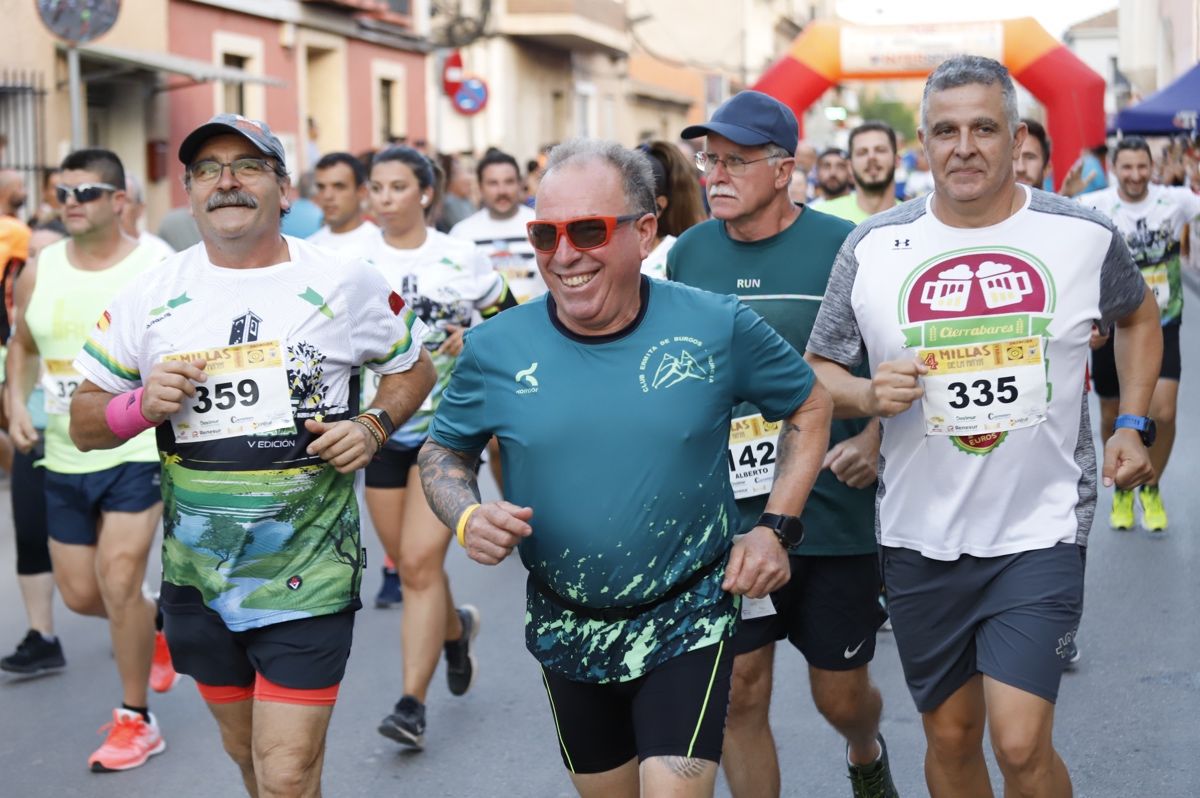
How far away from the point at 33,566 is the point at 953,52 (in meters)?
19.1

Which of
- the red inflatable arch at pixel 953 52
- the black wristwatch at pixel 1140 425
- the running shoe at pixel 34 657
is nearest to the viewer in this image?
the black wristwatch at pixel 1140 425

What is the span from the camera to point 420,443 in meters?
6.67

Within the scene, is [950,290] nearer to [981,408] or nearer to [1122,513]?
[981,408]

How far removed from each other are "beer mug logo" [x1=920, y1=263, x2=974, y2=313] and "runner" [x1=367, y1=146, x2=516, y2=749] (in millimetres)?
2592

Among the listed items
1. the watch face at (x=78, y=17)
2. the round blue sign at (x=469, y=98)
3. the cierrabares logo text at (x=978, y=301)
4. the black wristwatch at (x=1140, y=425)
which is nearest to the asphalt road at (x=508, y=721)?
the black wristwatch at (x=1140, y=425)

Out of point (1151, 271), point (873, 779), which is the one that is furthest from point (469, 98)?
point (873, 779)

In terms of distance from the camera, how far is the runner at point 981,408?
408cm

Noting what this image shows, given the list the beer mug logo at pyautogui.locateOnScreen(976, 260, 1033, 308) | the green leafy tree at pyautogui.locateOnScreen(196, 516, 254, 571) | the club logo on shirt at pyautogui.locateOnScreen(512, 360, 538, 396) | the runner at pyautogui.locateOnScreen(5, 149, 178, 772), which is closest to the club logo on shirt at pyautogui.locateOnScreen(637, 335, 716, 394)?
the club logo on shirt at pyautogui.locateOnScreen(512, 360, 538, 396)

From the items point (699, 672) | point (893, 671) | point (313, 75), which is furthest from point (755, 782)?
point (313, 75)

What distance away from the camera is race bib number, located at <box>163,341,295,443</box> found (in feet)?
14.0

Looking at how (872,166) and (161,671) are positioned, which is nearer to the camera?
(161,671)

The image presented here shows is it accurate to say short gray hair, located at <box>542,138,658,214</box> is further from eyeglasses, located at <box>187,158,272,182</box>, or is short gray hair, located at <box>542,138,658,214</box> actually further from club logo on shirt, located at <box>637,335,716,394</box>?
eyeglasses, located at <box>187,158,272,182</box>

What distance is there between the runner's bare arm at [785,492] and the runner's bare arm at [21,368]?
367 centimetres

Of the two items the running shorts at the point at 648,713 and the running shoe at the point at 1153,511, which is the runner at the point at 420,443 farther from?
the running shoe at the point at 1153,511
